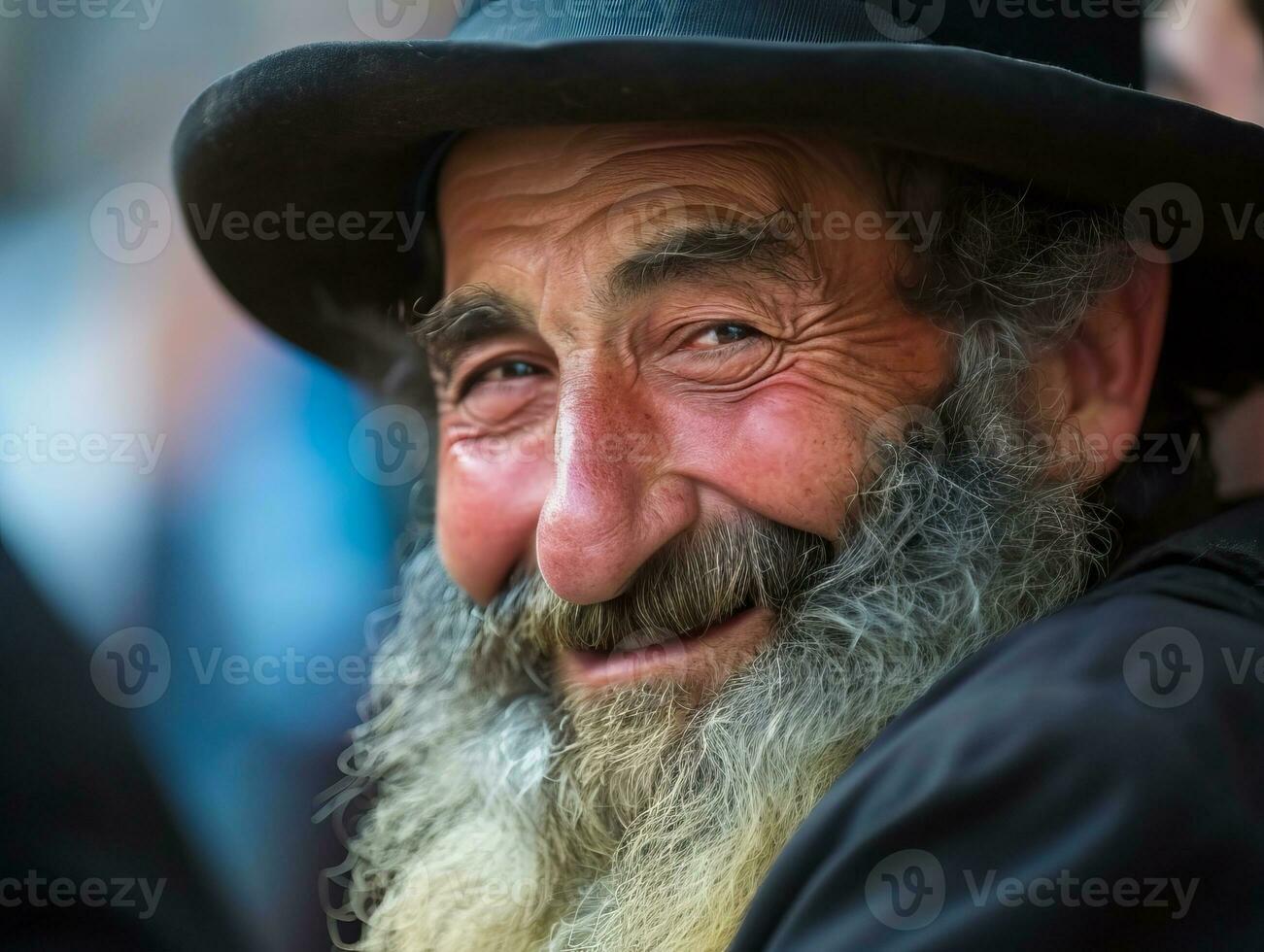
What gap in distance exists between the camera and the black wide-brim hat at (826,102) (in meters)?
1.57

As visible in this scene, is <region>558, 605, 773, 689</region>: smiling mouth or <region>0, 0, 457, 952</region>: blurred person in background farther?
<region>0, 0, 457, 952</region>: blurred person in background

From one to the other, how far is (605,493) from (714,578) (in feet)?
0.69

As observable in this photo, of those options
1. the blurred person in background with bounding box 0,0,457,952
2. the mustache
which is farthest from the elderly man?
the blurred person in background with bounding box 0,0,457,952

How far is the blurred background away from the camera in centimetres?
243

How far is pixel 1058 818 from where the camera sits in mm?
1189

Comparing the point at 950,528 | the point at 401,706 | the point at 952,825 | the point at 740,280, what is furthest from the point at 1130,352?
the point at 401,706

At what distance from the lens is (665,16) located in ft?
5.57

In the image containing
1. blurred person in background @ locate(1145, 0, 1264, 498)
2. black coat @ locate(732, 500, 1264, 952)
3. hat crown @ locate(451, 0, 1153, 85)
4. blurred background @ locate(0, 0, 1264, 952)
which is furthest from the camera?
blurred person in background @ locate(1145, 0, 1264, 498)

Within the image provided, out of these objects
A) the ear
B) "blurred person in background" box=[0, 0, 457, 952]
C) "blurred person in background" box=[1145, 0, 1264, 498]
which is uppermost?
"blurred person in background" box=[1145, 0, 1264, 498]

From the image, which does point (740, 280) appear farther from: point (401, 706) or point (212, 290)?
point (212, 290)

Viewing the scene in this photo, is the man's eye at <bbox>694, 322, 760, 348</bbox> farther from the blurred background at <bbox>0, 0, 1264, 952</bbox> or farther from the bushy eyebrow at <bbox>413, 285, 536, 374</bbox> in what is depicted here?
the blurred background at <bbox>0, 0, 1264, 952</bbox>

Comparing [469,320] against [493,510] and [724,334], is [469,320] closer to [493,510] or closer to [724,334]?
[493,510]

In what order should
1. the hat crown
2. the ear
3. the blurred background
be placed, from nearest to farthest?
1. the hat crown
2. the ear
3. the blurred background

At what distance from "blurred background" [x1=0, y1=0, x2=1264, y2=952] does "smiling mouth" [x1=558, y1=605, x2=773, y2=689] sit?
4.03 ft
